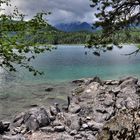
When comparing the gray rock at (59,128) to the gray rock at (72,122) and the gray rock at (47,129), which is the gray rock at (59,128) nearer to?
the gray rock at (47,129)

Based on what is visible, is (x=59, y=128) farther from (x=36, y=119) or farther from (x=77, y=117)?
(x=77, y=117)

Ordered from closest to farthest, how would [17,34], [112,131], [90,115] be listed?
[112,131]
[17,34]
[90,115]

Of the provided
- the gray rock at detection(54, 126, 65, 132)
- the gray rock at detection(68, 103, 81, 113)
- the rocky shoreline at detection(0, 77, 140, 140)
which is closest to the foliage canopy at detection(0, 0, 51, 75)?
the rocky shoreline at detection(0, 77, 140, 140)

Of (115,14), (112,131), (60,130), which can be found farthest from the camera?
(60,130)

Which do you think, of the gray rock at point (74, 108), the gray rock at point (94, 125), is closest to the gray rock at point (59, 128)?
the gray rock at point (94, 125)

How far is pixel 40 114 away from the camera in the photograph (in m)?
29.8

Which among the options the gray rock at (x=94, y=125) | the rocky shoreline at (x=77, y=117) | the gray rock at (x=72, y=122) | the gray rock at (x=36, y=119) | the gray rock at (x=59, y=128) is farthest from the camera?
the gray rock at (x=36, y=119)

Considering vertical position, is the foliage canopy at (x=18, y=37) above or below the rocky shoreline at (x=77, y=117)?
above

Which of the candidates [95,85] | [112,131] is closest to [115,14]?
[112,131]

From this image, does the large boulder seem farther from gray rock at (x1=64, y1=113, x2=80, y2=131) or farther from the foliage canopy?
the foliage canopy

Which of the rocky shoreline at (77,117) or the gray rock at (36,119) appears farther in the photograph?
the gray rock at (36,119)

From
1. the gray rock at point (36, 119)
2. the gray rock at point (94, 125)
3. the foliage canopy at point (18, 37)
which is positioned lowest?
the gray rock at point (94, 125)

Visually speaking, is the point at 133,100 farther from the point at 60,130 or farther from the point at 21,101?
the point at 21,101

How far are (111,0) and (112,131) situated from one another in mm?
11424
